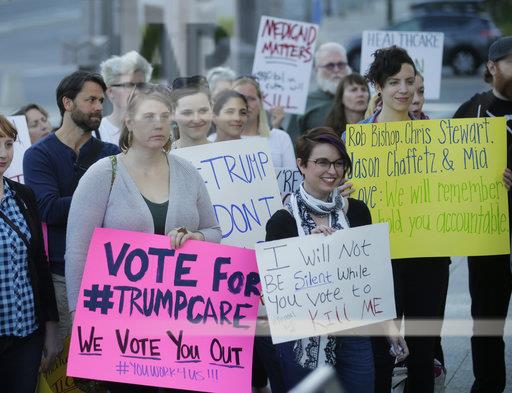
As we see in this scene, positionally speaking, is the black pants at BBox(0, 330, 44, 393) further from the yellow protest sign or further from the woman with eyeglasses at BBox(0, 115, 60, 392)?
the yellow protest sign

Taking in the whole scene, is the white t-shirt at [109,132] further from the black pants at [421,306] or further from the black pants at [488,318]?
the black pants at [488,318]

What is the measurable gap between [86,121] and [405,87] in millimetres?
1593

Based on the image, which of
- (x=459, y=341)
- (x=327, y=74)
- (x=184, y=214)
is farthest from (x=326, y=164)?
(x=327, y=74)

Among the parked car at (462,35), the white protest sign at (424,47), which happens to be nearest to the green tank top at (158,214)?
the white protest sign at (424,47)

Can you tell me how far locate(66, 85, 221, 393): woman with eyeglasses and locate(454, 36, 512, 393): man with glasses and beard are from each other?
75.1 inches

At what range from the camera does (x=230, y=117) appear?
22.4 ft

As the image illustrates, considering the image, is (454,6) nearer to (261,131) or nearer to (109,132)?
(261,131)

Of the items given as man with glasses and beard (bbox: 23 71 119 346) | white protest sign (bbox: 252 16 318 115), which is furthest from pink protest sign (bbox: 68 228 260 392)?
white protest sign (bbox: 252 16 318 115)

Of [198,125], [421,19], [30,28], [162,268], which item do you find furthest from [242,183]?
[30,28]

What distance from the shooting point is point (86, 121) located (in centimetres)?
587

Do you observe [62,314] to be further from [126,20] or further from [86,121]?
[126,20]

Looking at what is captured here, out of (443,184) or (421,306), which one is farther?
(443,184)

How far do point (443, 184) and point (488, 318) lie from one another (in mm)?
895

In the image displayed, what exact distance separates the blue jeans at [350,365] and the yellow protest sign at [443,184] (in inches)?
44.4
